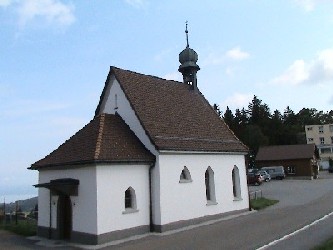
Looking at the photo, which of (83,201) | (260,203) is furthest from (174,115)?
(260,203)

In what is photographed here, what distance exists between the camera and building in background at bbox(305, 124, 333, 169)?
94.1m

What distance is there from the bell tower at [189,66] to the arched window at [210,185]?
7.23 m

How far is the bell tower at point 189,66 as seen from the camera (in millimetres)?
25922

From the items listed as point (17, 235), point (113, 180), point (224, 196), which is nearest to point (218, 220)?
point (224, 196)

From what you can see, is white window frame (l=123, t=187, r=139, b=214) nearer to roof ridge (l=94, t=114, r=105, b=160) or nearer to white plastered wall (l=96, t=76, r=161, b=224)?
white plastered wall (l=96, t=76, r=161, b=224)

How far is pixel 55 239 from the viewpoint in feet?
55.3

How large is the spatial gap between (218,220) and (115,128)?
7.71 metres

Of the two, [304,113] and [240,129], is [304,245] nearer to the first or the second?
[240,129]

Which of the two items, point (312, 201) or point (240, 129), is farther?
point (240, 129)

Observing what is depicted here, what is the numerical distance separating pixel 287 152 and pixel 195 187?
43920 mm

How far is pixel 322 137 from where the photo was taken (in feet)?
314

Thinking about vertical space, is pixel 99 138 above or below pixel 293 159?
below

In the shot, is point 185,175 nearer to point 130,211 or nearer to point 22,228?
point 130,211

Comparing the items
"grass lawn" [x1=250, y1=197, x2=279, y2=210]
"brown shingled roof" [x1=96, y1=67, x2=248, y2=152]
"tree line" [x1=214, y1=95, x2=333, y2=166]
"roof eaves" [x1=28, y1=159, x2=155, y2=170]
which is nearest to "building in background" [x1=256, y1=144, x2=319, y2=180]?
"tree line" [x1=214, y1=95, x2=333, y2=166]
